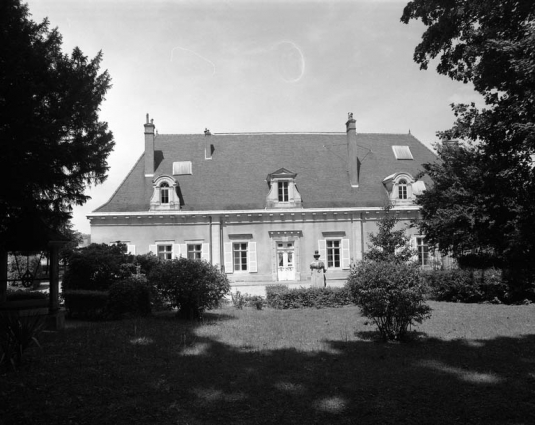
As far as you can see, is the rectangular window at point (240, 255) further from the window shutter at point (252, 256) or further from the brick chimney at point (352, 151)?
the brick chimney at point (352, 151)

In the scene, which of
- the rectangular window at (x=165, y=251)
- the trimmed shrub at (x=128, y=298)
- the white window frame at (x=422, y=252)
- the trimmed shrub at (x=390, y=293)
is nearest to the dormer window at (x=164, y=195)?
the rectangular window at (x=165, y=251)

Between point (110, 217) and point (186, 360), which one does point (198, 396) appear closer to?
point (186, 360)

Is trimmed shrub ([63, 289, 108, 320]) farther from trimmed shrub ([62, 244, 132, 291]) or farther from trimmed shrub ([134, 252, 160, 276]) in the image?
trimmed shrub ([134, 252, 160, 276])

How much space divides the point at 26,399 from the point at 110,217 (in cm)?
1942

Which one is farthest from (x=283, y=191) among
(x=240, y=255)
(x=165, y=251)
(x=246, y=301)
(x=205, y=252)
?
(x=246, y=301)

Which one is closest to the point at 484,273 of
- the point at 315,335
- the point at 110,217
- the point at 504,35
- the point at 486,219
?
the point at 486,219

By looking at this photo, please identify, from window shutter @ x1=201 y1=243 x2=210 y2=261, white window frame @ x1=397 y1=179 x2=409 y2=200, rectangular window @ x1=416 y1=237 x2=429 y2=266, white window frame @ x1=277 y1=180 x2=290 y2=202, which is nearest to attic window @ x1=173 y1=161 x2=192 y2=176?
window shutter @ x1=201 y1=243 x2=210 y2=261

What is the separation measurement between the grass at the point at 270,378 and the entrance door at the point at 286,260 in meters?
14.7

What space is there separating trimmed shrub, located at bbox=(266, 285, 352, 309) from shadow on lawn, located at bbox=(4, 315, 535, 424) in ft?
23.3

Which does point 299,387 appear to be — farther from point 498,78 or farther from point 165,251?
point 165,251

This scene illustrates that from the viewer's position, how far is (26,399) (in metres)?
5.34

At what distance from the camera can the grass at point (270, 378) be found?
16.4 ft

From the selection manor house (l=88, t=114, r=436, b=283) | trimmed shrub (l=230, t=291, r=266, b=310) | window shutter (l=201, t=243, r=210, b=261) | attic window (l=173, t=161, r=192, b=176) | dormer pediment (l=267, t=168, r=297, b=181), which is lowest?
trimmed shrub (l=230, t=291, r=266, b=310)

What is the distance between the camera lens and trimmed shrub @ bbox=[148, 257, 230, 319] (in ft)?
38.1
